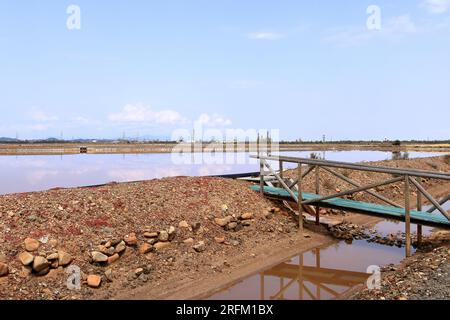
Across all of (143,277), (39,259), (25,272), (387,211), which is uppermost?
(387,211)

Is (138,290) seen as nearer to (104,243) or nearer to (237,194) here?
(104,243)

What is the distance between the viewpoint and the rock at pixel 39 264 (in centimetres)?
752

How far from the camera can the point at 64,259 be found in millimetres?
7914

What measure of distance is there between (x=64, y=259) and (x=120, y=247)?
1.23m

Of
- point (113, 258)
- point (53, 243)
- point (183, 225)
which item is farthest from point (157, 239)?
point (53, 243)

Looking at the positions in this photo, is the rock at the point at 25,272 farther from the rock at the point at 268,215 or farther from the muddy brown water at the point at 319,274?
the rock at the point at 268,215

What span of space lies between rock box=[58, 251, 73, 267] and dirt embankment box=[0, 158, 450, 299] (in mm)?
20

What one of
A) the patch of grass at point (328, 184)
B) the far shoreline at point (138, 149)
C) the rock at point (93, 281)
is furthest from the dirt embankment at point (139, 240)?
the far shoreline at point (138, 149)

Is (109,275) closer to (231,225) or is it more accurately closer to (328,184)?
(231,225)

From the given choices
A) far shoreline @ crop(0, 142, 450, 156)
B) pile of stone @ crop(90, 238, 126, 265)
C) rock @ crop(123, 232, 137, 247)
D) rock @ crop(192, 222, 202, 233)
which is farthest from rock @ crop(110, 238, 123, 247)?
far shoreline @ crop(0, 142, 450, 156)

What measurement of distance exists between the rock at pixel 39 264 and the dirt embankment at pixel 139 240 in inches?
0.7

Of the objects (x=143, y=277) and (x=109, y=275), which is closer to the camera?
(x=109, y=275)
